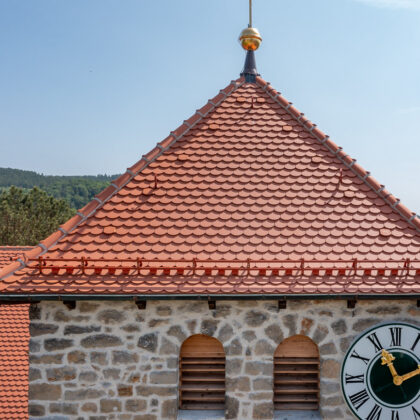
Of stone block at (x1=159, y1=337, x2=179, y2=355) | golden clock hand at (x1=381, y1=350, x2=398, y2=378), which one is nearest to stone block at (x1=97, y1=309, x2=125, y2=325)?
stone block at (x1=159, y1=337, x2=179, y2=355)

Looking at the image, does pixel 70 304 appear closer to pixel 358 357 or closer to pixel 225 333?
pixel 225 333

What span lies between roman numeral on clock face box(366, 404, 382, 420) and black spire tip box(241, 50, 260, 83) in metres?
5.08

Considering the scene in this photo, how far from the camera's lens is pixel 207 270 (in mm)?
4246

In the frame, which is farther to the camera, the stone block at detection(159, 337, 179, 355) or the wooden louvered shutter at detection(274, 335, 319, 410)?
the wooden louvered shutter at detection(274, 335, 319, 410)

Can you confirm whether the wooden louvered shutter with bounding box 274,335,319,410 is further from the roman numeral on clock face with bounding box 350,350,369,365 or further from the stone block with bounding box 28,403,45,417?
the stone block with bounding box 28,403,45,417

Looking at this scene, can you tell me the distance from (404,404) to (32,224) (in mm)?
31335

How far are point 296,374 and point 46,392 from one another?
298 centimetres

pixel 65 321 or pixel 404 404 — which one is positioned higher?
pixel 65 321

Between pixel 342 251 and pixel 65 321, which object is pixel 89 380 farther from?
pixel 342 251

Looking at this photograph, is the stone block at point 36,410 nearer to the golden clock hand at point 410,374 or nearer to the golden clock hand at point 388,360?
the golden clock hand at point 388,360

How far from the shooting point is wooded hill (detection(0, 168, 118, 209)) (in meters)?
67.8

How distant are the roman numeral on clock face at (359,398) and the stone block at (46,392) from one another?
3.43 m

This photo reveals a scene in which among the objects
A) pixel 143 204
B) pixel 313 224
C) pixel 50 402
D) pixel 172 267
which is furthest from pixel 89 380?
pixel 313 224

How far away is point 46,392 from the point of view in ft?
14.5
